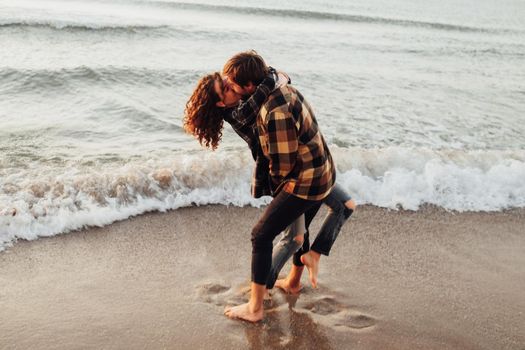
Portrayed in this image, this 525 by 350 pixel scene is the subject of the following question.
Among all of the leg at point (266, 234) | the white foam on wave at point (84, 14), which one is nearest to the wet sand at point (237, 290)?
the leg at point (266, 234)

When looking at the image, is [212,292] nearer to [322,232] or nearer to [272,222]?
[322,232]

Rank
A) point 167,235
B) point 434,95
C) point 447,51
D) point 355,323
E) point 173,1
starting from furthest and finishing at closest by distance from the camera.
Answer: point 173,1 < point 447,51 < point 434,95 < point 167,235 < point 355,323

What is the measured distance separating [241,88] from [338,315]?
174 cm

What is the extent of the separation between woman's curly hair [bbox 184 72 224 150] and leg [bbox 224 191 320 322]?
505 millimetres

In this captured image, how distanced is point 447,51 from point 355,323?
14.5 metres

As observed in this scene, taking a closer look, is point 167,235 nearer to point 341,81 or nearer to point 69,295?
point 69,295

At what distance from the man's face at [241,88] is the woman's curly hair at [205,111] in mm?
70

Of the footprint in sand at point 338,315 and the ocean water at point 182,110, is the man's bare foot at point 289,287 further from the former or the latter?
the ocean water at point 182,110

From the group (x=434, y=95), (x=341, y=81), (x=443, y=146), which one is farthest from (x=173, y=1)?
(x=443, y=146)

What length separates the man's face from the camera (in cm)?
271

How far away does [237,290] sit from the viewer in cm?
379

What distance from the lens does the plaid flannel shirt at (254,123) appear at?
2658mm

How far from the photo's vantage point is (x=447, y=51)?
53.2 ft

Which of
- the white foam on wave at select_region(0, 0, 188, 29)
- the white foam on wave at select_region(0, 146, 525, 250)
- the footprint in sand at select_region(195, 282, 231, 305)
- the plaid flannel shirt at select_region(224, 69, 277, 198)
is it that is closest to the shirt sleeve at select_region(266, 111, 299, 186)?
the plaid flannel shirt at select_region(224, 69, 277, 198)
